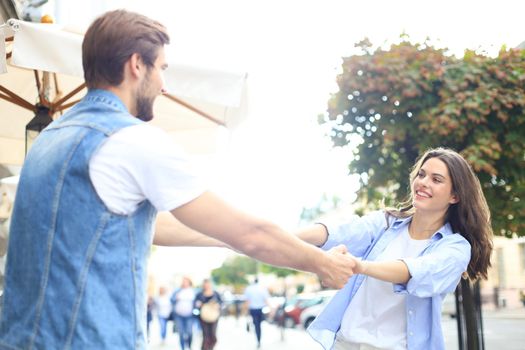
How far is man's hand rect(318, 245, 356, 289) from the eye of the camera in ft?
8.37

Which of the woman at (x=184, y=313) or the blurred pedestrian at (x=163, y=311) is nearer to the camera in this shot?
the woman at (x=184, y=313)

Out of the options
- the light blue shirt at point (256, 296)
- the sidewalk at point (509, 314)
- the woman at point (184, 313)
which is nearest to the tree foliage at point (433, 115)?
the woman at point (184, 313)

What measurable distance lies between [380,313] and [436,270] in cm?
37

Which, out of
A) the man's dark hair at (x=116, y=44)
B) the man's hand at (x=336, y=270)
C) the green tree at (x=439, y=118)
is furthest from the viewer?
the green tree at (x=439, y=118)

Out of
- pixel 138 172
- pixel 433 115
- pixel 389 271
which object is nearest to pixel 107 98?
pixel 138 172

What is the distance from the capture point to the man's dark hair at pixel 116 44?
6.57 feet

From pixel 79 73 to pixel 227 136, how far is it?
238 cm

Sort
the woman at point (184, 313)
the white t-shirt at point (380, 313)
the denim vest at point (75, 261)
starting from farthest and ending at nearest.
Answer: the woman at point (184, 313), the white t-shirt at point (380, 313), the denim vest at point (75, 261)

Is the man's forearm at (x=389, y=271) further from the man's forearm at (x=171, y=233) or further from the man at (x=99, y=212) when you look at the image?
the man at (x=99, y=212)

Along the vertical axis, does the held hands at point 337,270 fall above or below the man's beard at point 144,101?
below

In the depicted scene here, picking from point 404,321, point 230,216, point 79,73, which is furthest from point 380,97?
point 230,216

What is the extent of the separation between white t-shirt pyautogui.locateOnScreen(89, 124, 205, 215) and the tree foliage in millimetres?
6601

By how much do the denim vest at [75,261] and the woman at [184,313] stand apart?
14.9 meters

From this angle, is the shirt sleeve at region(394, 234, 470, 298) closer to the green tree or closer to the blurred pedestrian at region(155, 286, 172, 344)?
the green tree
